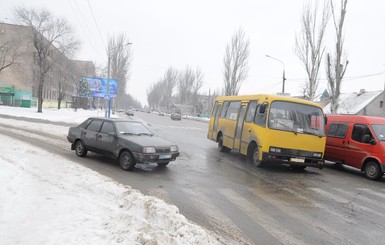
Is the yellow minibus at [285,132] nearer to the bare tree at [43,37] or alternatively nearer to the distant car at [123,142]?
the distant car at [123,142]

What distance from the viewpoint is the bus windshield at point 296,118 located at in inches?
435

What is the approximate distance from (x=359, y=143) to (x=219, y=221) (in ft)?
26.7

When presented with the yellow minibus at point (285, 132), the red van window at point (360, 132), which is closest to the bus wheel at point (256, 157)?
the yellow minibus at point (285, 132)

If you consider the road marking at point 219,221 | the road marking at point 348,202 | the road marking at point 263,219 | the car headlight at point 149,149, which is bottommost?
the road marking at point 219,221

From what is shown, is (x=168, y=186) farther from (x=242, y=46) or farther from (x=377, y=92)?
(x=377, y=92)

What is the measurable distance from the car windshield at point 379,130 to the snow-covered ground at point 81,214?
8.65 metres

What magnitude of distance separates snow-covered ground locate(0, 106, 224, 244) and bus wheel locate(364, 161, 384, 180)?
26.8ft

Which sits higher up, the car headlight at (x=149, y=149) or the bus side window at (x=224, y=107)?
the bus side window at (x=224, y=107)

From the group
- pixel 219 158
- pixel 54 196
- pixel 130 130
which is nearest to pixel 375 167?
pixel 219 158

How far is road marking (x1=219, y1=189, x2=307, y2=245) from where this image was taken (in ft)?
17.3

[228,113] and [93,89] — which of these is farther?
[93,89]

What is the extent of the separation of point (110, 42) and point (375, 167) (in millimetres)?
50011

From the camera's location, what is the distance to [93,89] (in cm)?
3916

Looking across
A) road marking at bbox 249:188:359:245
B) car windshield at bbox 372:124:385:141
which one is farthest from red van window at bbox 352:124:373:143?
road marking at bbox 249:188:359:245
